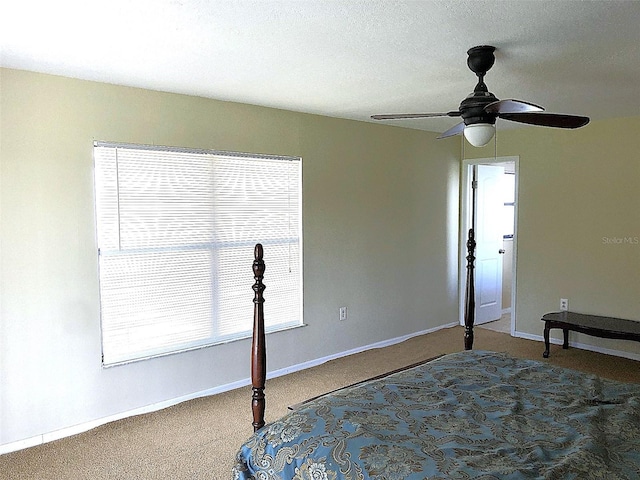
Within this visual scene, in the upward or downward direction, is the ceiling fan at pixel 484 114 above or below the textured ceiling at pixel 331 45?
below

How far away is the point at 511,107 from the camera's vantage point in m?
2.37

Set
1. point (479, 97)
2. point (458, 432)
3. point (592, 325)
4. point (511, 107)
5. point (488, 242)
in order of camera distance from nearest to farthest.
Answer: point (458, 432), point (511, 107), point (479, 97), point (592, 325), point (488, 242)

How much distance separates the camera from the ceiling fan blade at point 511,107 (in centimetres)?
230

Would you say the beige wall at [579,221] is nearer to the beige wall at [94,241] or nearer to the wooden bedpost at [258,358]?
the beige wall at [94,241]

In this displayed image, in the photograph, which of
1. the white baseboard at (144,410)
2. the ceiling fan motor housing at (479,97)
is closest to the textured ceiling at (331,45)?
the ceiling fan motor housing at (479,97)

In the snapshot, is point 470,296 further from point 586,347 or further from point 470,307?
point 586,347

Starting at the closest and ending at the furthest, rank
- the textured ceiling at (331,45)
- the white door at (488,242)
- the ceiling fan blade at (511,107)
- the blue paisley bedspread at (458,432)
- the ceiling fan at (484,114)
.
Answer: the blue paisley bedspread at (458,432), the textured ceiling at (331,45), the ceiling fan blade at (511,107), the ceiling fan at (484,114), the white door at (488,242)

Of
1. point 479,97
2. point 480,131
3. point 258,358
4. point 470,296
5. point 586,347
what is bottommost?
point 586,347

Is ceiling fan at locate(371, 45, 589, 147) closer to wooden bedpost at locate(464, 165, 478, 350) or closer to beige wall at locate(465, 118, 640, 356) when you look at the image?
wooden bedpost at locate(464, 165, 478, 350)

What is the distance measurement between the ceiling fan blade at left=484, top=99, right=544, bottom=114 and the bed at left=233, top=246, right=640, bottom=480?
4.31ft

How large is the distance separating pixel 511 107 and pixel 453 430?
1.50 metres

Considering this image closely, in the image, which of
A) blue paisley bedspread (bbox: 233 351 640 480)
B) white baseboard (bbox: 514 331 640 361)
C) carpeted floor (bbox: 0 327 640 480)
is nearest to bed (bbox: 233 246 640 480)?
blue paisley bedspread (bbox: 233 351 640 480)

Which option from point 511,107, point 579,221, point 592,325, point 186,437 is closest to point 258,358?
point 186,437

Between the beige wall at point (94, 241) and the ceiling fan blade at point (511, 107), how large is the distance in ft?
7.10
